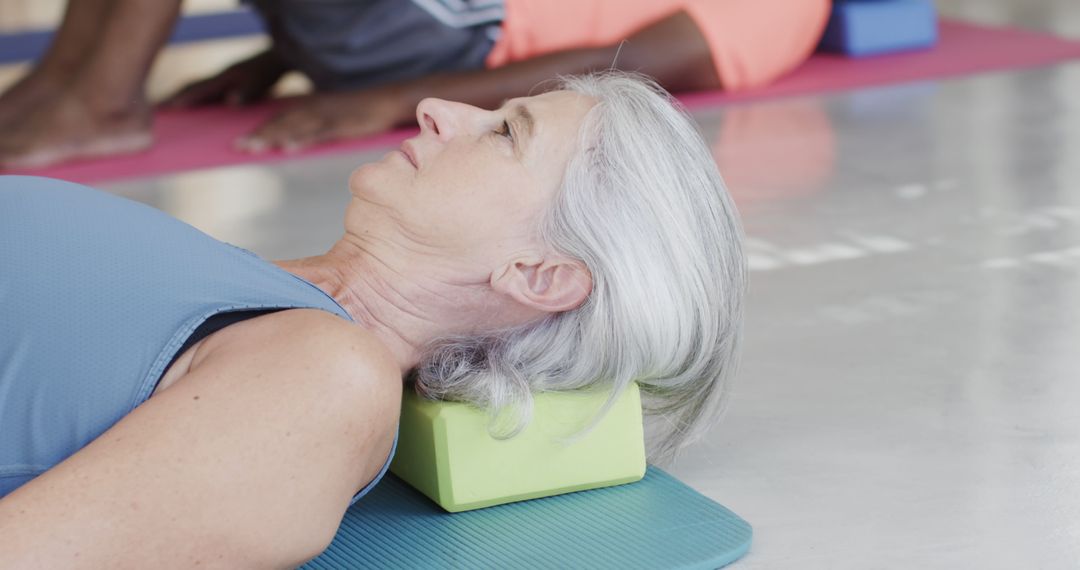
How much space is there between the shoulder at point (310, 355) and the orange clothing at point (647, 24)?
9.33 ft

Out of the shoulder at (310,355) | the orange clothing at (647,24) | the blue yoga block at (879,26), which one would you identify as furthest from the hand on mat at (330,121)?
the shoulder at (310,355)

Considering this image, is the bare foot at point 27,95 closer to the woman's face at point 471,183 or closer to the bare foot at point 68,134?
the bare foot at point 68,134

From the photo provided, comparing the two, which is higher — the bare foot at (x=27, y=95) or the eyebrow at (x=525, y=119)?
the eyebrow at (x=525, y=119)

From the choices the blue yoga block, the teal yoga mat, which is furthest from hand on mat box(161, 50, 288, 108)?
the teal yoga mat

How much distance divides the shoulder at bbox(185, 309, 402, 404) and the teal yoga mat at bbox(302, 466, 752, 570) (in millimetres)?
279

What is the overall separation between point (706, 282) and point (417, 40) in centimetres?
267

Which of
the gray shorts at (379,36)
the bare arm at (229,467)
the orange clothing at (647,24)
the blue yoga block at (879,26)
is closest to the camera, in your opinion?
the bare arm at (229,467)

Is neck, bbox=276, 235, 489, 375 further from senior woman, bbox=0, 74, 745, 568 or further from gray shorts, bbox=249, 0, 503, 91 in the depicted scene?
gray shorts, bbox=249, 0, 503, 91

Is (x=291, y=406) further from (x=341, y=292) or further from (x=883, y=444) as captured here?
(x=883, y=444)

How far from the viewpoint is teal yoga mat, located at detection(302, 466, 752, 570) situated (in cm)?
165

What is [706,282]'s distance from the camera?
1.70 meters

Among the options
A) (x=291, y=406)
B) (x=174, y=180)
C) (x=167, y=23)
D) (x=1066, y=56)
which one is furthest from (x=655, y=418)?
(x=1066, y=56)

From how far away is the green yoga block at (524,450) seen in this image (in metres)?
1.75

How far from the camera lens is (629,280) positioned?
1672 millimetres
